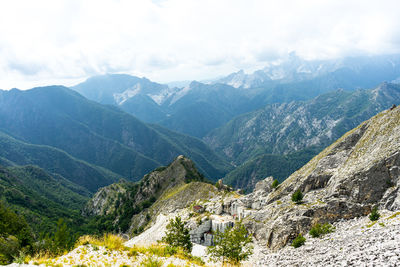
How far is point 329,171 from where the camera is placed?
2301 inches

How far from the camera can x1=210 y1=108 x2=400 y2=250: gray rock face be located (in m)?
44.3

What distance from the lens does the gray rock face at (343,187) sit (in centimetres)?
4428

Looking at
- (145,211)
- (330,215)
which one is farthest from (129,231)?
(330,215)

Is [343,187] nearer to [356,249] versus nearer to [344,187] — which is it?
[344,187]

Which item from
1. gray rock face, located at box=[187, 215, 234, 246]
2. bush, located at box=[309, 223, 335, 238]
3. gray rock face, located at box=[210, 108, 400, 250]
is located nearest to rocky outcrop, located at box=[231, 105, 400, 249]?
gray rock face, located at box=[210, 108, 400, 250]

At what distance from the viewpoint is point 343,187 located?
4919cm

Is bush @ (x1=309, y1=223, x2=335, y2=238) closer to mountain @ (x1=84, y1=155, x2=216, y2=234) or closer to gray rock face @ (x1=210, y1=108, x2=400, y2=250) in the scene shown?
gray rock face @ (x1=210, y1=108, x2=400, y2=250)

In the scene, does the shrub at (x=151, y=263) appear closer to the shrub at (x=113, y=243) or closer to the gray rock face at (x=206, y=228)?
the shrub at (x=113, y=243)

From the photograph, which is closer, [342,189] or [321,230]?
[321,230]

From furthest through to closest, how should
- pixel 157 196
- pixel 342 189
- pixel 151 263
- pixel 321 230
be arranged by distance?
pixel 157 196 → pixel 342 189 → pixel 321 230 → pixel 151 263

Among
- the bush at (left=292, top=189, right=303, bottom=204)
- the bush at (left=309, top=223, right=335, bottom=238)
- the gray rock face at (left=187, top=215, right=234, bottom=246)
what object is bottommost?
the gray rock face at (left=187, top=215, right=234, bottom=246)

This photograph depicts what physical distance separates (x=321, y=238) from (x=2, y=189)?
225 meters

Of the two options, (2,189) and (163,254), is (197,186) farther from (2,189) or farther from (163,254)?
(2,189)

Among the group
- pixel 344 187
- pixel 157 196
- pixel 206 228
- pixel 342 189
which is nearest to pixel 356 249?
pixel 342 189
